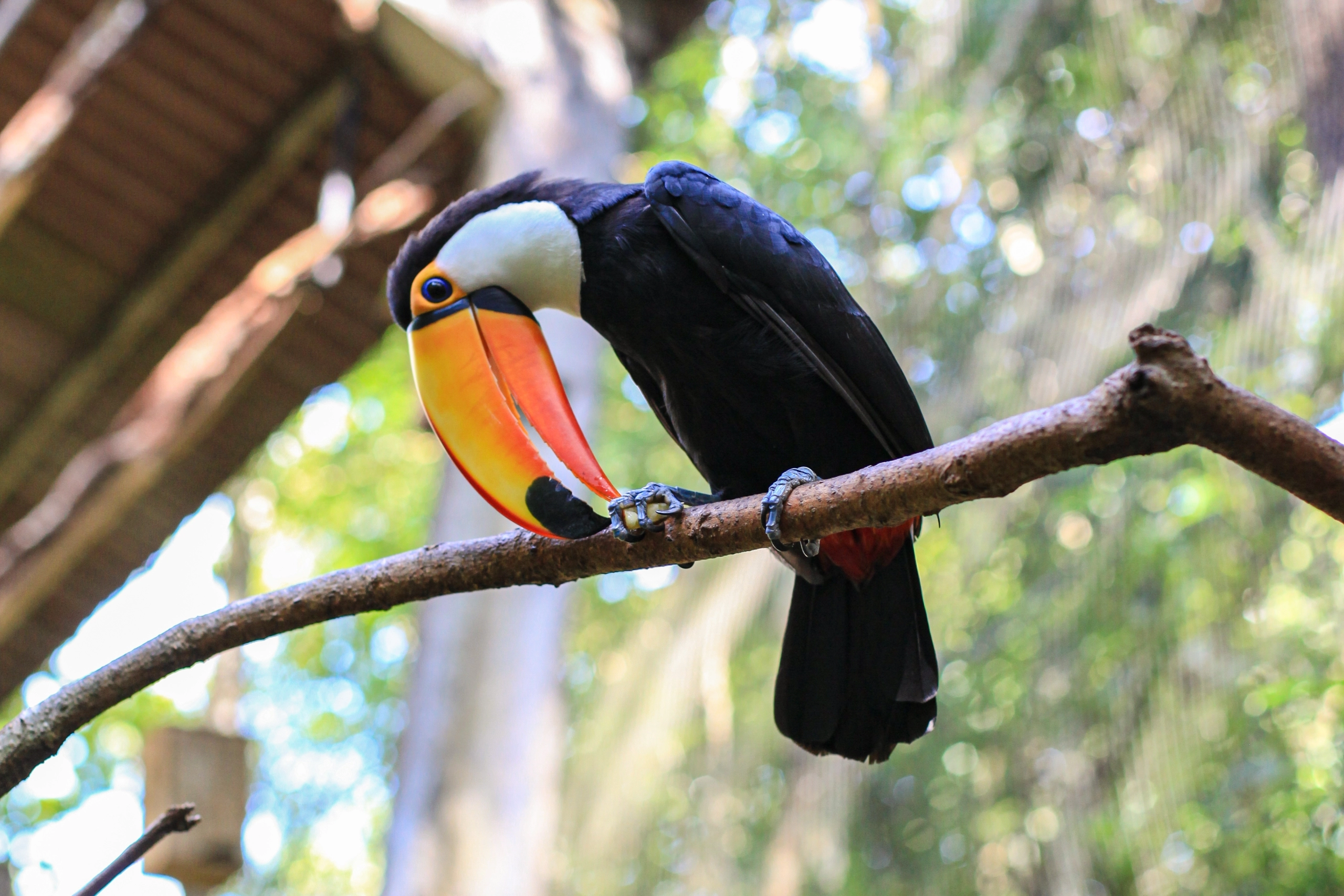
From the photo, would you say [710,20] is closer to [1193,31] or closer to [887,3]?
[887,3]

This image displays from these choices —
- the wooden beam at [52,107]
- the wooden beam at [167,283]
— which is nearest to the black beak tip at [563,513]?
the wooden beam at [52,107]

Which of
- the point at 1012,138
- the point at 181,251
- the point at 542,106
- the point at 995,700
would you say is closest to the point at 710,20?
the point at 1012,138

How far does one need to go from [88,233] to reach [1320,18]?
19.9 ft

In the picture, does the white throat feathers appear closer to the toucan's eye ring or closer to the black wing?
the toucan's eye ring

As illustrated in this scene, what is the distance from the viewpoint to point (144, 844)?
186 cm

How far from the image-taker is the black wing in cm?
244

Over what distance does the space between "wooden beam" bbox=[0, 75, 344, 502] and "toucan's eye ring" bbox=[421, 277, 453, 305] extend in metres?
3.43

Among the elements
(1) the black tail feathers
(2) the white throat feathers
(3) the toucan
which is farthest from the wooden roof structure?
(1) the black tail feathers

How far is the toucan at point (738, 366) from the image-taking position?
2.43m

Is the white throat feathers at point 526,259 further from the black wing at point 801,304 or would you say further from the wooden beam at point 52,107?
the wooden beam at point 52,107

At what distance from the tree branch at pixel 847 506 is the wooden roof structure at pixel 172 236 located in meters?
3.34

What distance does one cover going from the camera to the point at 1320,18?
15.3ft

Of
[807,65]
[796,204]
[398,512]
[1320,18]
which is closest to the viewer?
[1320,18]

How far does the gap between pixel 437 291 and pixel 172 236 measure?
4.10 metres
